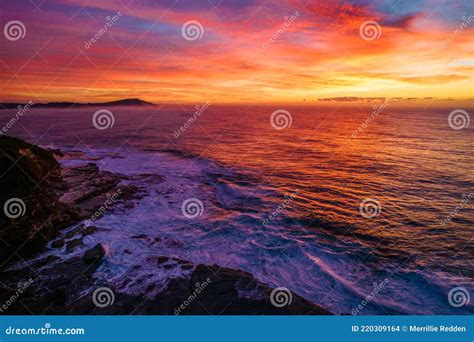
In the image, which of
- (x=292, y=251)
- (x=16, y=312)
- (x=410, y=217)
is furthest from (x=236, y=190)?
(x=16, y=312)

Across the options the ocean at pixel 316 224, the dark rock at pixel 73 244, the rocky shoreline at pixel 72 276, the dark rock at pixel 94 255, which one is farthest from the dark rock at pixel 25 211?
the dark rock at pixel 94 255

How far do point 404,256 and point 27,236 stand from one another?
15.9 metres

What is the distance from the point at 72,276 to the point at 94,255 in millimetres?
1233

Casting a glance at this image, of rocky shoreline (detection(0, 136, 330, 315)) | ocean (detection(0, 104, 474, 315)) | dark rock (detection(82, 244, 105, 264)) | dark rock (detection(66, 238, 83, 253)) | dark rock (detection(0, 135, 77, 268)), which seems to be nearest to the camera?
rocky shoreline (detection(0, 136, 330, 315))

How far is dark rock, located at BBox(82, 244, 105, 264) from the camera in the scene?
10.4m

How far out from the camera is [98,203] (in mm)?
16141

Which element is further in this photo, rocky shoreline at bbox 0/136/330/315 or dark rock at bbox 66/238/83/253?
dark rock at bbox 66/238/83/253

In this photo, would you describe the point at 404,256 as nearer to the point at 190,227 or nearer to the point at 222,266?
the point at 222,266

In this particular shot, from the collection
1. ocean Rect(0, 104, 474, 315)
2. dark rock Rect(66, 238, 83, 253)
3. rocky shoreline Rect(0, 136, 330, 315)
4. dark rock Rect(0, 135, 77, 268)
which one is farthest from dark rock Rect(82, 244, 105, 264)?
dark rock Rect(0, 135, 77, 268)

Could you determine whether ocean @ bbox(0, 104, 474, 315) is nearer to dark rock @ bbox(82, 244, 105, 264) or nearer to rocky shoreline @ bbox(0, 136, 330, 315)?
dark rock @ bbox(82, 244, 105, 264)

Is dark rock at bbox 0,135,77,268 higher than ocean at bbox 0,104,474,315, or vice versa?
ocean at bbox 0,104,474,315

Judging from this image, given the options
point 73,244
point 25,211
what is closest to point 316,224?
point 73,244

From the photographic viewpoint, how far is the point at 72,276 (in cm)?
946

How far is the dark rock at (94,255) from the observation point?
34.0 ft
